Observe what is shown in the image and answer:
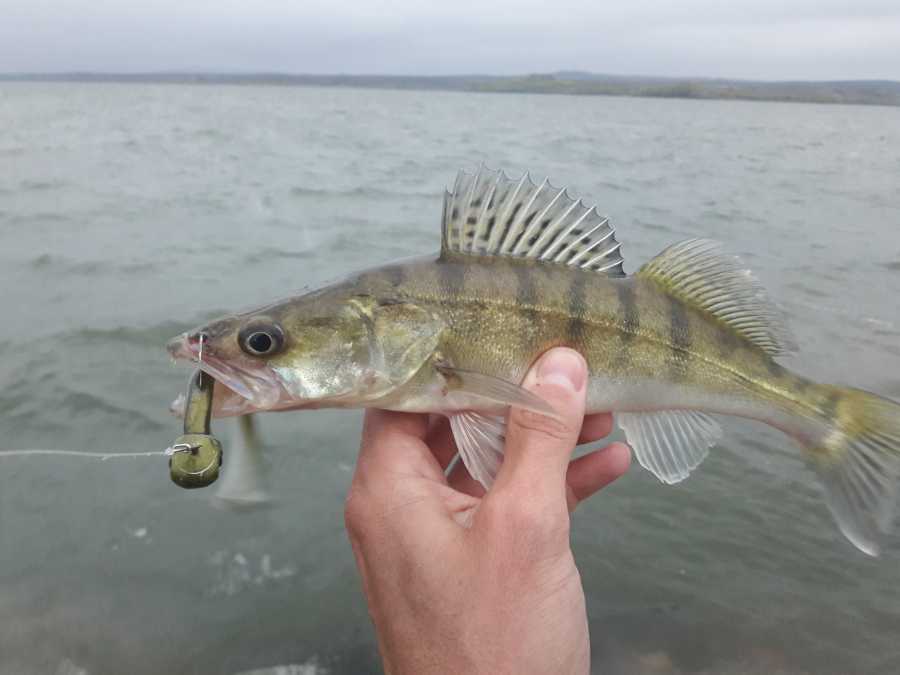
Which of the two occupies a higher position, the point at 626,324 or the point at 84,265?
the point at 626,324

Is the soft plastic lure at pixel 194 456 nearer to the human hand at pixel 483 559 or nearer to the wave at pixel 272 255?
the human hand at pixel 483 559

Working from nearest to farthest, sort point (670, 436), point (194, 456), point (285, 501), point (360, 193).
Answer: point (194, 456), point (670, 436), point (285, 501), point (360, 193)

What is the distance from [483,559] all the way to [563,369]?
0.90 meters

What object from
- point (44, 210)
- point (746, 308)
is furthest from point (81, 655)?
point (44, 210)

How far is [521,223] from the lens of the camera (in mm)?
3207

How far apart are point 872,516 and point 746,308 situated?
111cm

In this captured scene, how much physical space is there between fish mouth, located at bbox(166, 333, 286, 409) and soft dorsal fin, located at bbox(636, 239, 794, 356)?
1.82 m

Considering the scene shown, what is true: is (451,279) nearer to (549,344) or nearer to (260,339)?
(549,344)

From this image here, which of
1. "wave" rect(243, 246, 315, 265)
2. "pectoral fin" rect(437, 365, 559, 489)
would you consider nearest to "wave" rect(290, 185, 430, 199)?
"wave" rect(243, 246, 315, 265)

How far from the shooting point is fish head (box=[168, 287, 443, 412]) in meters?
2.74

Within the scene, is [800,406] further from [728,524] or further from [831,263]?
[831,263]

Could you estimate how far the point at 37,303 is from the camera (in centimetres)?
973

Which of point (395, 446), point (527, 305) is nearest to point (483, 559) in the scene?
point (395, 446)

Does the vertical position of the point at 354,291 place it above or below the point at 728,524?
above
